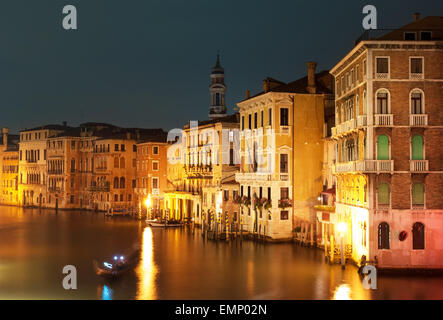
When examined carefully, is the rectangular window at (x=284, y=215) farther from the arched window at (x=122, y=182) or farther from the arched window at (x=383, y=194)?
the arched window at (x=122, y=182)

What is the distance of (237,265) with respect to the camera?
28797mm

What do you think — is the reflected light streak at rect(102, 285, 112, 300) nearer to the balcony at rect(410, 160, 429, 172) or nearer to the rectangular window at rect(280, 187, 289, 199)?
the balcony at rect(410, 160, 429, 172)

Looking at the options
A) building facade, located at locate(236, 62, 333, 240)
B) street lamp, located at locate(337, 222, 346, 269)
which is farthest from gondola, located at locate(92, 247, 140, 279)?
building facade, located at locate(236, 62, 333, 240)

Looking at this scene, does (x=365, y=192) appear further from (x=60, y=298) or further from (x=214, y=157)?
(x=214, y=157)

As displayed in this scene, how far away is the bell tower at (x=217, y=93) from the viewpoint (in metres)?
75.8

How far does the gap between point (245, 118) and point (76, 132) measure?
41.3 m

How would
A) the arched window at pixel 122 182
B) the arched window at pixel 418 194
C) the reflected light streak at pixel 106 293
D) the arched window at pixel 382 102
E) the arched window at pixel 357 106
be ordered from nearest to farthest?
the reflected light streak at pixel 106 293 < the arched window at pixel 418 194 < the arched window at pixel 382 102 < the arched window at pixel 357 106 < the arched window at pixel 122 182

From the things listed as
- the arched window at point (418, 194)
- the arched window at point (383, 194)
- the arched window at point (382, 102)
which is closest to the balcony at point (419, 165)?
the arched window at point (418, 194)

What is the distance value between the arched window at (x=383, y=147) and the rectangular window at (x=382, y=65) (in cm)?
273

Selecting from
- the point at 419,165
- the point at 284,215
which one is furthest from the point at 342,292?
the point at 284,215

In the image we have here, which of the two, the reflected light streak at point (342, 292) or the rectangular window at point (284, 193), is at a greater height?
the rectangular window at point (284, 193)

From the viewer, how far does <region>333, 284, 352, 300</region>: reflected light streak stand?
21194 mm

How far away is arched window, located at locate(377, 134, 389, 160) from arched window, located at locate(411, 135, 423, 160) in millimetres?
1092

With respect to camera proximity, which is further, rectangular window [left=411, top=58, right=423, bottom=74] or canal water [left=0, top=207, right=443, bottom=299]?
rectangular window [left=411, top=58, right=423, bottom=74]
